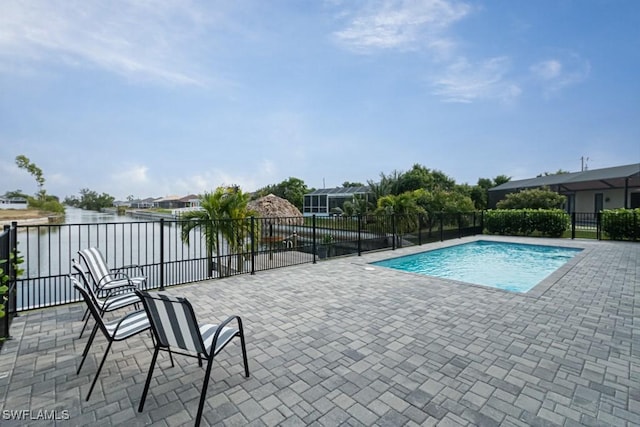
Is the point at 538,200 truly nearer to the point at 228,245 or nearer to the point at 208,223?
the point at 228,245

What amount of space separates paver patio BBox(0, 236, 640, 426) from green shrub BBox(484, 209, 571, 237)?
32.3ft

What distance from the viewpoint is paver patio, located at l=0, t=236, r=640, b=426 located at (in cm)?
199

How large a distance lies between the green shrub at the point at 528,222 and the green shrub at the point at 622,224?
1.31 m

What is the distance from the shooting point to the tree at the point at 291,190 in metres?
39.0

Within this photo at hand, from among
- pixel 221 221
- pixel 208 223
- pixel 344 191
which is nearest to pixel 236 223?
pixel 221 221

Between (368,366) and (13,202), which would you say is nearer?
(368,366)

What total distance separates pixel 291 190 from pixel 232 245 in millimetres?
32809

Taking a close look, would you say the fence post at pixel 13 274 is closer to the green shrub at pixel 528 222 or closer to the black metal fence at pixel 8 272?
the black metal fence at pixel 8 272

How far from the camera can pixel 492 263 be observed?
905 cm

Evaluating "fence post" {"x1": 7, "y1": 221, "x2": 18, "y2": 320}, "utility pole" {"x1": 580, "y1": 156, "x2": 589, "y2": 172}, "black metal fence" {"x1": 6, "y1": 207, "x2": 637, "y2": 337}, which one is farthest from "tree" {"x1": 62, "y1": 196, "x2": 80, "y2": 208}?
"utility pole" {"x1": 580, "y1": 156, "x2": 589, "y2": 172}

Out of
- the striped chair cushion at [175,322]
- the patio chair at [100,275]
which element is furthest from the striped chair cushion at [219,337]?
the patio chair at [100,275]

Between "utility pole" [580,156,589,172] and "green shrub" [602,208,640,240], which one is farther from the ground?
"utility pole" [580,156,589,172]

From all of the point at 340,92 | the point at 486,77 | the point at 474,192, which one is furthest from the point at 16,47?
the point at 474,192

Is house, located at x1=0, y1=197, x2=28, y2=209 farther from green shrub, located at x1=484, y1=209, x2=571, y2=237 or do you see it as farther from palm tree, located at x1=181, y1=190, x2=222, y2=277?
green shrub, located at x1=484, y1=209, x2=571, y2=237
